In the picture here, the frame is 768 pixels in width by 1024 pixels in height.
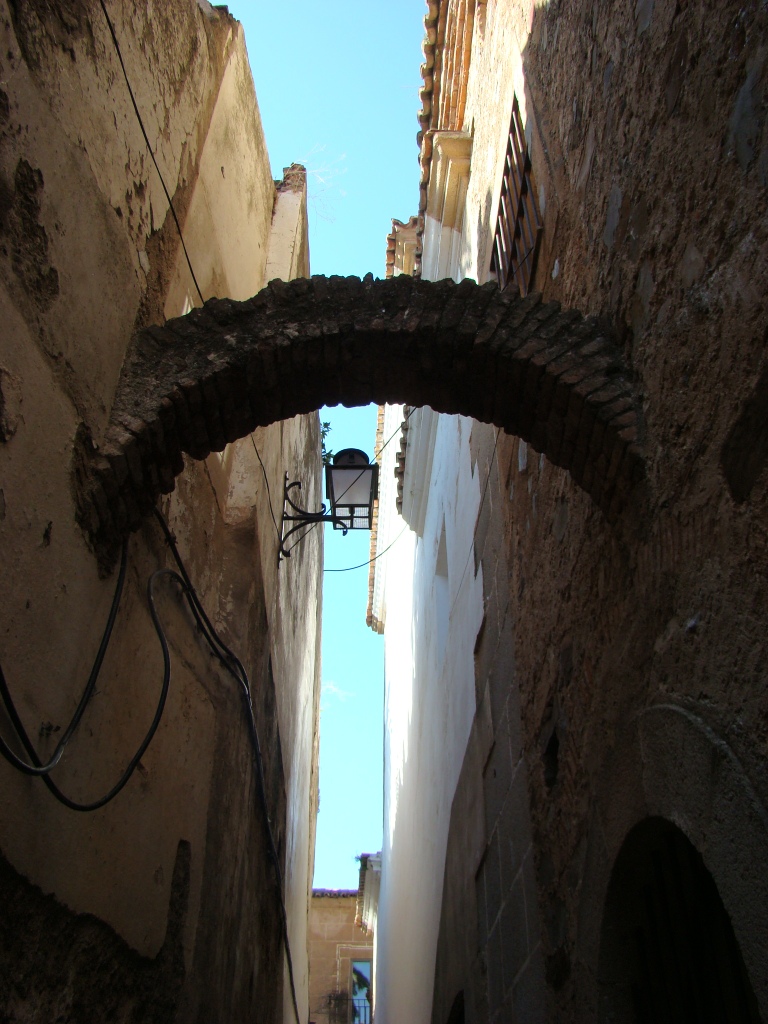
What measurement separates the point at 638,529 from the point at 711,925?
0.95 m

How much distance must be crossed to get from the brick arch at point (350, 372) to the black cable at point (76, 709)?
0.52 feet

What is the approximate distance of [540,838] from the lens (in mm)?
3346

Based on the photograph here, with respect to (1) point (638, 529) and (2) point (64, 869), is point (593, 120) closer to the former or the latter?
(1) point (638, 529)

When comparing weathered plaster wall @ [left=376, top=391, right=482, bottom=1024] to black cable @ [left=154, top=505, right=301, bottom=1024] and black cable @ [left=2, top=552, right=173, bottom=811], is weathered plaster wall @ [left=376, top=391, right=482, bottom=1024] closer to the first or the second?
black cable @ [left=154, top=505, right=301, bottom=1024]

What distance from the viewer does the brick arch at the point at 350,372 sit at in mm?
2572

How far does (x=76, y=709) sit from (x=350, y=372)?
129 cm

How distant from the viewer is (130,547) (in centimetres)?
287

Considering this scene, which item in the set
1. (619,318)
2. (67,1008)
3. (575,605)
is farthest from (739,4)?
(67,1008)

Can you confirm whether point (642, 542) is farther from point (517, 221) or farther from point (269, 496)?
point (269, 496)

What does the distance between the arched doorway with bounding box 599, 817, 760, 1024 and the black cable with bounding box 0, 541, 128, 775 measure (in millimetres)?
1422

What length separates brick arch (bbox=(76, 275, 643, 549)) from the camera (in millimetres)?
2572

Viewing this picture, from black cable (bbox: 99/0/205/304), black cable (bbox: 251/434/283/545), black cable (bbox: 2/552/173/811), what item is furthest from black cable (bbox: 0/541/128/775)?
black cable (bbox: 251/434/283/545)

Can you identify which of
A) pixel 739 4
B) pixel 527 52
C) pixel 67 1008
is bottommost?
pixel 67 1008

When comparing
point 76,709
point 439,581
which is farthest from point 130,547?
point 439,581
